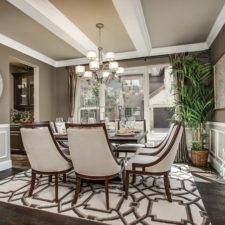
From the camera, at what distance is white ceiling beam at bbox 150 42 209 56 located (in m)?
4.43

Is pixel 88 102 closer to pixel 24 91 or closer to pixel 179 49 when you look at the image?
pixel 24 91

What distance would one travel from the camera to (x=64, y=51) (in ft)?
15.8

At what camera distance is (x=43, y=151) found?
7.81ft

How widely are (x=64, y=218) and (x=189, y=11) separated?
3389mm

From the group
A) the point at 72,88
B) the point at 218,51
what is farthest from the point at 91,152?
the point at 72,88

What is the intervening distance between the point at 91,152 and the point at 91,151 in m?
0.01

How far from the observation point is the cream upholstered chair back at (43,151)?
233 cm

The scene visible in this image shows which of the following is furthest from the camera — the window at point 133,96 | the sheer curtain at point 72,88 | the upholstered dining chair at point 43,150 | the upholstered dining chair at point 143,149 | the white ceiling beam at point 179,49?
the sheer curtain at point 72,88

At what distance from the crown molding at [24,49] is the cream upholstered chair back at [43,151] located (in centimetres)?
251

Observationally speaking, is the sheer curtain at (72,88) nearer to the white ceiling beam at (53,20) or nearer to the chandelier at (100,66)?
the white ceiling beam at (53,20)

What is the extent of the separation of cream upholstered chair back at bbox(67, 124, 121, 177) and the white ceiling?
1.77 meters

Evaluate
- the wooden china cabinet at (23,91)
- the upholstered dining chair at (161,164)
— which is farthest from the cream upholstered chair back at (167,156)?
the wooden china cabinet at (23,91)

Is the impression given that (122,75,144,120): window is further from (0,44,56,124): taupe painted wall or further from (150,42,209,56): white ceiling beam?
(0,44,56,124): taupe painted wall

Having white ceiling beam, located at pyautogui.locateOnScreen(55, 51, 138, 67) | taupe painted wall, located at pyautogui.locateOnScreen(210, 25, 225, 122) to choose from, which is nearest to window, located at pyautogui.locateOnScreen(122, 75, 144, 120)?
white ceiling beam, located at pyautogui.locateOnScreen(55, 51, 138, 67)
